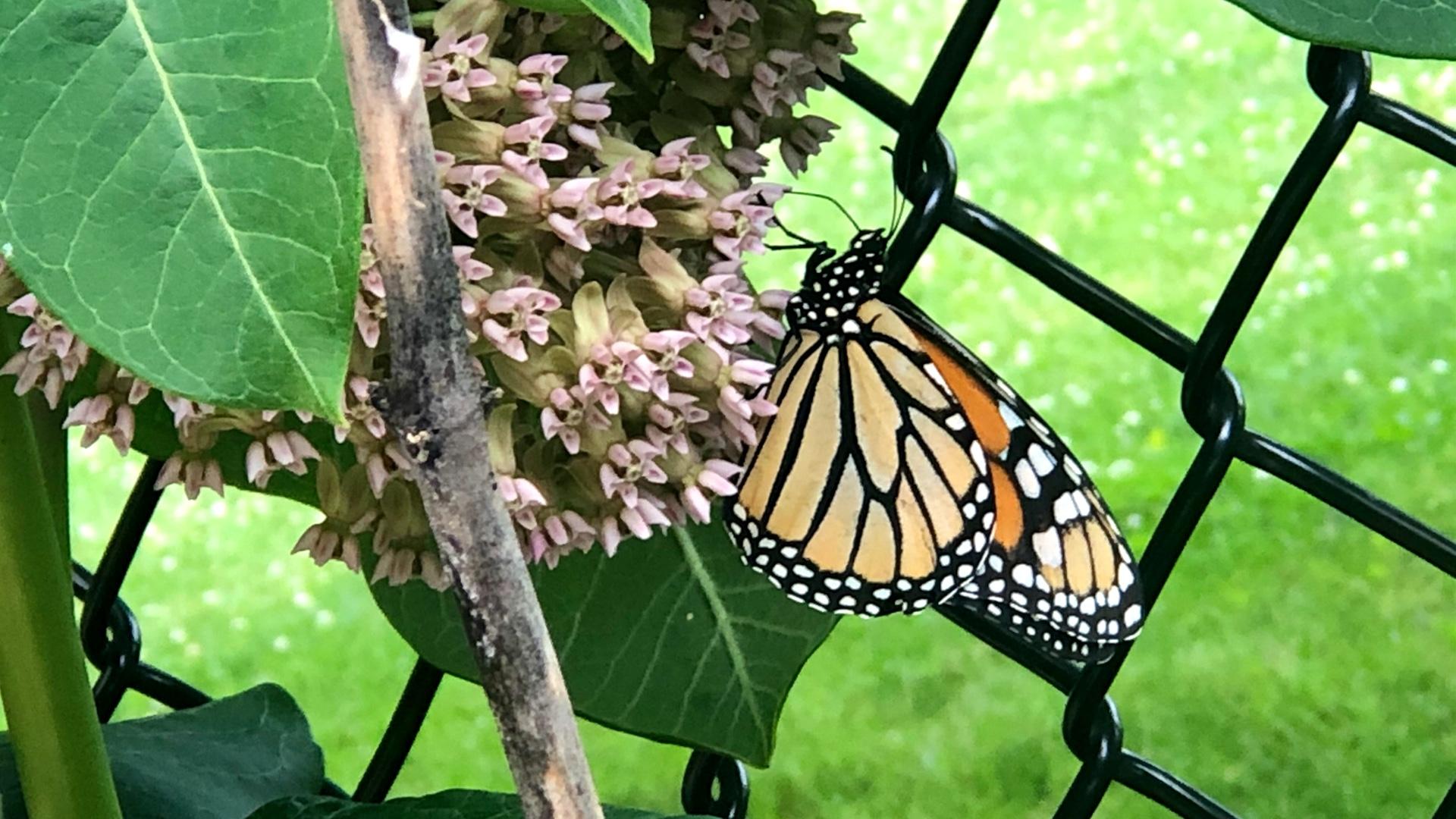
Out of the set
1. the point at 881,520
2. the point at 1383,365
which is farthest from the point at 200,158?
the point at 1383,365

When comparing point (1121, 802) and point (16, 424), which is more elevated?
point (16, 424)

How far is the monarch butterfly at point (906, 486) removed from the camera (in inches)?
19.8

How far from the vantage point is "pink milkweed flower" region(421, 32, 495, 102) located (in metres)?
0.28

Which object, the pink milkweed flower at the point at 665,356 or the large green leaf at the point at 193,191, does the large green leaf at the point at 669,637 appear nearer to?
the pink milkweed flower at the point at 665,356

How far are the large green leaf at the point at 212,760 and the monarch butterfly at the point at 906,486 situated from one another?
0.18 metres

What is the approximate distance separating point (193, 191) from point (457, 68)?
90 mm

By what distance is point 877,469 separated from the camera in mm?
539

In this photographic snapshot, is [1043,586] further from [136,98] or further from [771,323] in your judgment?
[136,98]

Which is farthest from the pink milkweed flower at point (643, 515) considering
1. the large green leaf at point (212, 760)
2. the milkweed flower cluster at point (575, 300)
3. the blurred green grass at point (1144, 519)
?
the blurred green grass at point (1144, 519)

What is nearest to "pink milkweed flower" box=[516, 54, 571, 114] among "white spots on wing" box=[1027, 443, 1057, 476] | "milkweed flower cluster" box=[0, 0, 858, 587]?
"milkweed flower cluster" box=[0, 0, 858, 587]

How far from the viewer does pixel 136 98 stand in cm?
21

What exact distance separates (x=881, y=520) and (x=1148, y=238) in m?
1.79

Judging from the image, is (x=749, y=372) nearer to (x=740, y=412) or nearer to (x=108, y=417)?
(x=740, y=412)

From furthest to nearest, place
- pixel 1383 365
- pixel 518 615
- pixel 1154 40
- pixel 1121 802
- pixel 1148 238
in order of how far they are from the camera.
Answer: pixel 1154 40, pixel 1148 238, pixel 1383 365, pixel 1121 802, pixel 518 615
